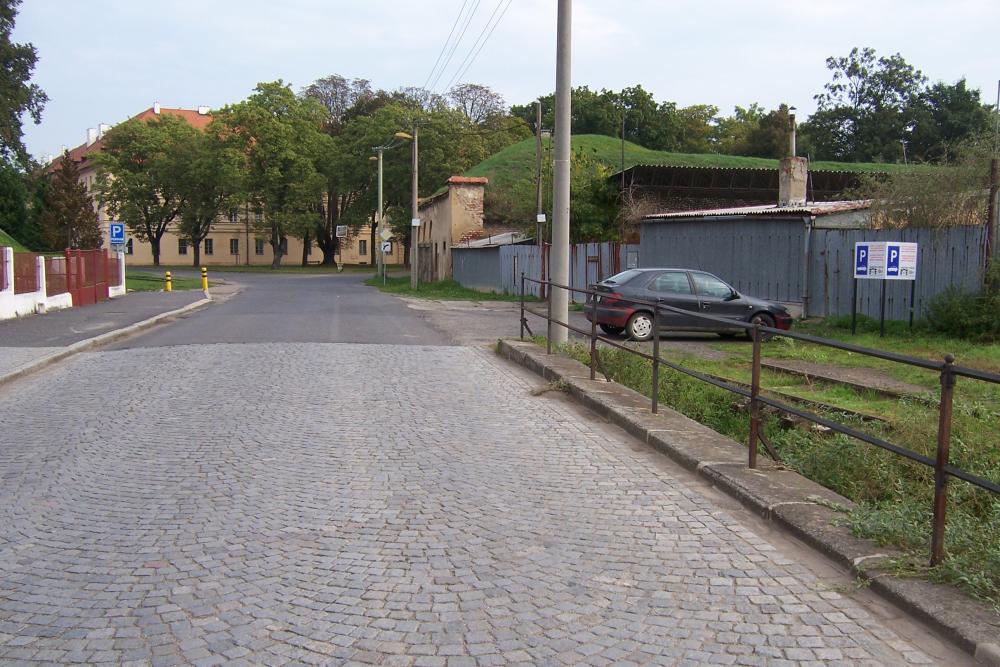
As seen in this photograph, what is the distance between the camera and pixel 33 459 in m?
7.01

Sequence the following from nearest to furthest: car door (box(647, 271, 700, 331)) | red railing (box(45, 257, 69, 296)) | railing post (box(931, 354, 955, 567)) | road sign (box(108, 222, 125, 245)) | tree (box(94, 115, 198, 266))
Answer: railing post (box(931, 354, 955, 567)), car door (box(647, 271, 700, 331)), red railing (box(45, 257, 69, 296)), road sign (box(108, 222, 125, 245)), tree (box(94, 115, 198, 266))

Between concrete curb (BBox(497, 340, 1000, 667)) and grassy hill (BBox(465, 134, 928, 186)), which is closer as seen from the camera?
concrete curb (BBox(497, 340, 1000, 667))

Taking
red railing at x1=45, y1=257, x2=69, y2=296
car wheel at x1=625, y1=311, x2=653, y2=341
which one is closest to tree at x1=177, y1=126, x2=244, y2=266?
red railing at x1=45, y1=257, x2=69, y2=296

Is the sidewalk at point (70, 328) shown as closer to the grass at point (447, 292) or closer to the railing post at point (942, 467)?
the grass at point (447, 292)

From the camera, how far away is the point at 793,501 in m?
5.46

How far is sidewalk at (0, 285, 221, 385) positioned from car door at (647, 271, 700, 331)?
10572 millimetres

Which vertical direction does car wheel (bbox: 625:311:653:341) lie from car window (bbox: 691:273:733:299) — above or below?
below

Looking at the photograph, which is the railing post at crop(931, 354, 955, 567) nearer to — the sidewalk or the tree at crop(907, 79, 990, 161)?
the sidewalk

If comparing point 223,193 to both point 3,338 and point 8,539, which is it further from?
point 8,539

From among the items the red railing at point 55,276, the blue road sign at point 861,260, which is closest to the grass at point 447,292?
the red railing at point 55,276

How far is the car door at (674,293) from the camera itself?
55.2 feet

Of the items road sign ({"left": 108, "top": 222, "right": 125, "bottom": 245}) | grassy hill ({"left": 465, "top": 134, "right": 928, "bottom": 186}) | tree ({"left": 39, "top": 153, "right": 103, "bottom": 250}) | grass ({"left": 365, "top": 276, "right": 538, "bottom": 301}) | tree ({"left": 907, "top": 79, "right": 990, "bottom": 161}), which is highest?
tree ({"left": 907, "top": 79, "right": 990, "bottom": 161})

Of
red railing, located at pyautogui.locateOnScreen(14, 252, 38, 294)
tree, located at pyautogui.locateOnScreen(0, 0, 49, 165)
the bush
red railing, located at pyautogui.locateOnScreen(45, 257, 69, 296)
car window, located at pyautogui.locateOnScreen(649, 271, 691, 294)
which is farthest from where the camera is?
tree, located at pyautogui.locateOnScreen(0, 0, 49, 165)

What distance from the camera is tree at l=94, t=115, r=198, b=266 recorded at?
7250 cm
